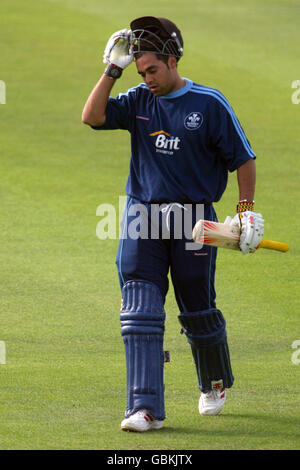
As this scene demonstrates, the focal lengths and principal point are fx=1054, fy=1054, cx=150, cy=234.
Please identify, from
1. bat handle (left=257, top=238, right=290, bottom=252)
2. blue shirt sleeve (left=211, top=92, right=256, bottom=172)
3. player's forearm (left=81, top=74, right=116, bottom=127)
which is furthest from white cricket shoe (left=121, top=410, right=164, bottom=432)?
player's forearm (left=81, top=74, right=116, bottom=127)

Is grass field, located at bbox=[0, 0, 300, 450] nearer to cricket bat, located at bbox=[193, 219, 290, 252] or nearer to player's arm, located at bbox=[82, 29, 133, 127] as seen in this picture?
cricket bat, located at bbox=[193, 219, 290, 252]

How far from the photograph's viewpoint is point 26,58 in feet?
64.5

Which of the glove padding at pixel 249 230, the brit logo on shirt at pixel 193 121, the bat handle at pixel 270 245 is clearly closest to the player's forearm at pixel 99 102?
the brit logo on shirt at pixel 193 121

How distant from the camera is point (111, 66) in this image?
574 cm

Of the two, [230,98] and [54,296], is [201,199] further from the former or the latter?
[230,98]

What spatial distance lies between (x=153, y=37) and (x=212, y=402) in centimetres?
205

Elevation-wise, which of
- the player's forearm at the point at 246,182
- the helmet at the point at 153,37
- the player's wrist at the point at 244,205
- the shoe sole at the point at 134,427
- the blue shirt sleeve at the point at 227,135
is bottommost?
Result: the shoe sole at the point at 134,427

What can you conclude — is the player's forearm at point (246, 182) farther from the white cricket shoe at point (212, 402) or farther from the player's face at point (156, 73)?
the white cricket shoe at point (212, 402)

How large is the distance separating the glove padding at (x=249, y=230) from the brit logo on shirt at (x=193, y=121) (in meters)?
0.55

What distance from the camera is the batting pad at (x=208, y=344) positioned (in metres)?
5.89

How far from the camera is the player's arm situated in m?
5.69
